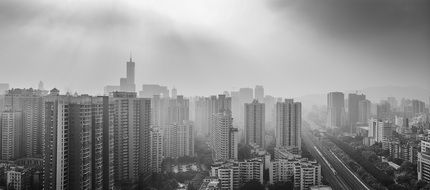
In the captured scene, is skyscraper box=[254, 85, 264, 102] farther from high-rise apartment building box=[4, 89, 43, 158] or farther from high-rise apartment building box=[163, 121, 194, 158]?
high-rise apartment building box=[4, 89, 43, 158]

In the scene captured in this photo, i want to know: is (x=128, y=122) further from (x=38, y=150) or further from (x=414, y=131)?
(x=414, y=131)

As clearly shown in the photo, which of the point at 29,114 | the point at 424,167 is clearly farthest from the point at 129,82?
the point at 424,167

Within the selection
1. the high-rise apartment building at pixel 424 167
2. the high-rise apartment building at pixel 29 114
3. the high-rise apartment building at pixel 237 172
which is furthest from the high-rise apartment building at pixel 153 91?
the high-rise apartment building at pixel 424 167

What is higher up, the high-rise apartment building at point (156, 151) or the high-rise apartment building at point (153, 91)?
the high-rise apartment building at point (153, 91)

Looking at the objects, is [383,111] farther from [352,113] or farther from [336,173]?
[336,173]

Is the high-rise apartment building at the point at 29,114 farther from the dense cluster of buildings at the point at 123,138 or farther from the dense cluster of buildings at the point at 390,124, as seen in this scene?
the dense cluster of buildings at the point at 390,124
